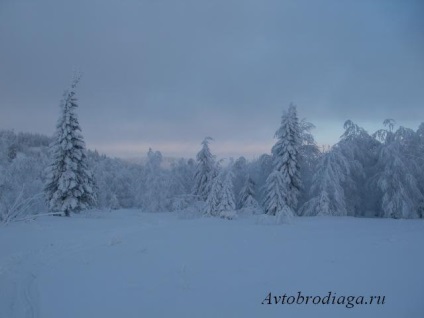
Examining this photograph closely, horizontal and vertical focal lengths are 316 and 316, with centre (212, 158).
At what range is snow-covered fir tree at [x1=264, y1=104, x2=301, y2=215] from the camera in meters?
30.1

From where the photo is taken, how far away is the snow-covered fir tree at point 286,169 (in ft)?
98.7

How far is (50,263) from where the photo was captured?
10617 mm

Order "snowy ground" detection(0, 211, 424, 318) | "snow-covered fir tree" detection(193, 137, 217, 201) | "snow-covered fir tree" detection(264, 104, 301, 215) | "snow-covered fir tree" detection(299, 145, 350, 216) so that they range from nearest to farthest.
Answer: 1. "snowy ground" detection(0, 211, 424, 318)
2. "snow-covered fir tree" detection(299, 145, 350, 216)
3. "snow-covered fir tree" detection(264, 104, 301, 215)
4. "snow-covered fir tree" detection(193, 137, 217, 201)

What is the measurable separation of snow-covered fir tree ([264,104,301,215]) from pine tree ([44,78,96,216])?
673 inches

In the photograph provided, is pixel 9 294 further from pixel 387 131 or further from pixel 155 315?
pixel 387 131

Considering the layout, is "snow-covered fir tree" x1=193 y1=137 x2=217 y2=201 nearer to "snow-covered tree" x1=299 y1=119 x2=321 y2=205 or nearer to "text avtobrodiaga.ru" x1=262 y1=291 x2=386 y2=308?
"snow-covered tree" x1=299 y1=119 x2=321 y2=205

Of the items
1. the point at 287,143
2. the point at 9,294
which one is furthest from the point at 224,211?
the point at 9,294

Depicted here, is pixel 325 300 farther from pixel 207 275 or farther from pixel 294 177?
pixel 294 177

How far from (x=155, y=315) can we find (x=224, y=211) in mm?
18833

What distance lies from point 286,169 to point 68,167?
802 inches

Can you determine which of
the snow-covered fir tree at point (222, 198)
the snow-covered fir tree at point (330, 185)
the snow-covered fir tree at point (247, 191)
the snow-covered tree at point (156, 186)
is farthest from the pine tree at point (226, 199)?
the snow-covered tree at point (156, 186)

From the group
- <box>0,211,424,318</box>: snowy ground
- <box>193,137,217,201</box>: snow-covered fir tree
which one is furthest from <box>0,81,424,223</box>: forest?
<box>0,211,424,318</box>: snowy ground

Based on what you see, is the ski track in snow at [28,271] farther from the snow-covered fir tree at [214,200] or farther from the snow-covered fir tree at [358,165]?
the snow-covered fir tree at [358,165]

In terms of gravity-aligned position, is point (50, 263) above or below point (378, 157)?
below
